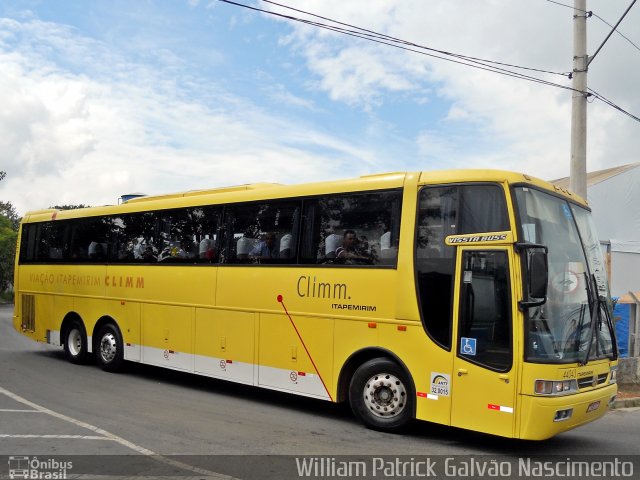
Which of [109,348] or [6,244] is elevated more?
[6,244]

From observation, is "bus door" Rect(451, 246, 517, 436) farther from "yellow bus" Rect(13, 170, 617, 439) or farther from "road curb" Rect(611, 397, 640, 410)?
"road curb" Rect(611, 397, 640, 410)

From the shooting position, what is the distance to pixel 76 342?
43.7 feet

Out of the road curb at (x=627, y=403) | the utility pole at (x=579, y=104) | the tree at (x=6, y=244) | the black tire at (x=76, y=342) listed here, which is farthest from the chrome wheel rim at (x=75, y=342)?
the tree at (x=6, y=244)

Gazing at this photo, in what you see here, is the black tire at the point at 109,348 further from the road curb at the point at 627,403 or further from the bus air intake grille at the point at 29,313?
the road curb at the point at 627,403

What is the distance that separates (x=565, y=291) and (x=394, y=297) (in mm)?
2013

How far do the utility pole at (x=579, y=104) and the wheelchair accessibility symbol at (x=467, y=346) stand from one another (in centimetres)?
563

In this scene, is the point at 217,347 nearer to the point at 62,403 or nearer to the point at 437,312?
the point at 62,403

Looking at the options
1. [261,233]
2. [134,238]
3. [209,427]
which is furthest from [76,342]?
[209,427]

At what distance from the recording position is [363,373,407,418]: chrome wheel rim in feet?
24.9

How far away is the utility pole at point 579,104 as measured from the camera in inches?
445

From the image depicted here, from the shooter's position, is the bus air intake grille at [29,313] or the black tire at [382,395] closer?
the black tire at [382,395]

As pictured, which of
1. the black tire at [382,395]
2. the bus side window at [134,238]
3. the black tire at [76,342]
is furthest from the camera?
the black tire at [76,342]

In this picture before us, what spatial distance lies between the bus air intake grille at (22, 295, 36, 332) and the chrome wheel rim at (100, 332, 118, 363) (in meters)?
3.19

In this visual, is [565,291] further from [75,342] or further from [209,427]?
[75,342]
